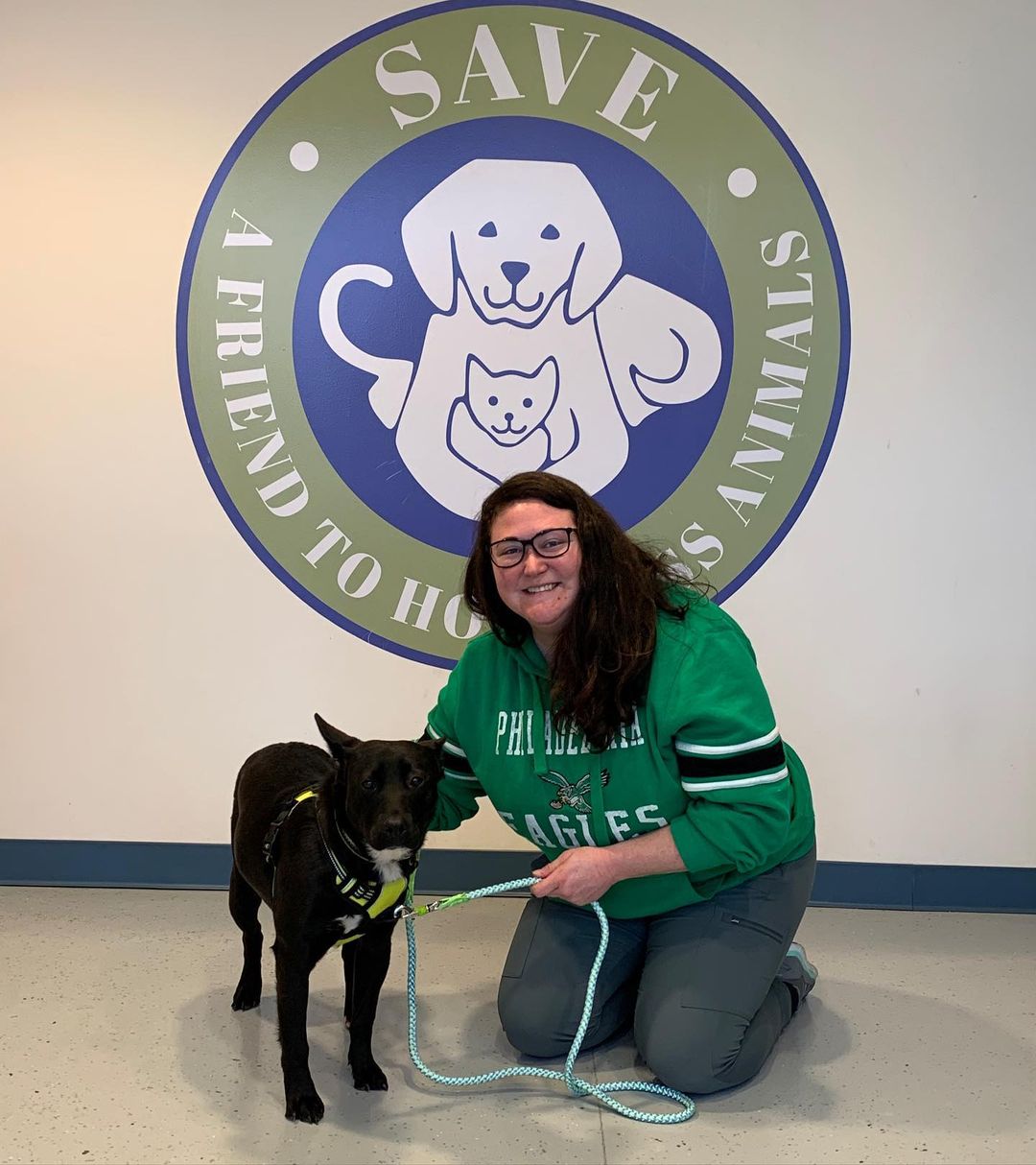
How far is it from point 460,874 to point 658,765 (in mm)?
1121

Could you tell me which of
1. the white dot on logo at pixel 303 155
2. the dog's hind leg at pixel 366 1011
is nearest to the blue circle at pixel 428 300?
the white dot on logo at pixel 303 155

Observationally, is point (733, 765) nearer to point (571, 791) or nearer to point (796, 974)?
point (571, 791)

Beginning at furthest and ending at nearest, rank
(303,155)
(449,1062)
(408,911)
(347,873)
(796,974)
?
(303,155) → (796,974) → (449,1062) → (408,911) → (347,873)

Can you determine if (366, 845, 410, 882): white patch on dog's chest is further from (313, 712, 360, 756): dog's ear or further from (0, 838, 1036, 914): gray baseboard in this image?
(0, 838, 1036, 914): gray baseboard

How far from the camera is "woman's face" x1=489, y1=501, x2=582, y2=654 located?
6.00 ft

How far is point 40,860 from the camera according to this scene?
2.93m

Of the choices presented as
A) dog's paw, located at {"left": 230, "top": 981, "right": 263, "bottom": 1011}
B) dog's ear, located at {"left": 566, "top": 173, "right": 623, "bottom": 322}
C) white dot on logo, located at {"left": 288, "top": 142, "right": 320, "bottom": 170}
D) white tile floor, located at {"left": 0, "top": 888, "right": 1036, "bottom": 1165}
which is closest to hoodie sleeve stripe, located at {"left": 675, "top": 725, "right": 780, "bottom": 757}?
white tile floor, located at {"left": 0, "top": 888, "right": 1036, "bottom": 1165}

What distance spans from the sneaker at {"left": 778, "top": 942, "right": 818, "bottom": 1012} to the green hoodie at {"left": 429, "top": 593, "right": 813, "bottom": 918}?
25cm

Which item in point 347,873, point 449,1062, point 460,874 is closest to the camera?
point 347,873

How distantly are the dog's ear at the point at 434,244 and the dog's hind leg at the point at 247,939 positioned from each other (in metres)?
1.40

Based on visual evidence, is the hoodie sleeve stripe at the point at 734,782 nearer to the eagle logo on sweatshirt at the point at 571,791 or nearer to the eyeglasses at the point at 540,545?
the eagle logo on sweatshirt at the point at 571,791

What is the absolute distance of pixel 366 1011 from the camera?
6.28 ft

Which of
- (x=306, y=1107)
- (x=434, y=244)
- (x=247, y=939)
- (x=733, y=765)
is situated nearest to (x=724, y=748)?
(x=733, y=765)

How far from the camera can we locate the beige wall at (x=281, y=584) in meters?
2.75
